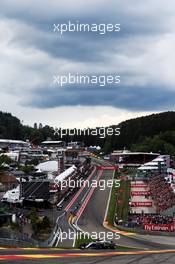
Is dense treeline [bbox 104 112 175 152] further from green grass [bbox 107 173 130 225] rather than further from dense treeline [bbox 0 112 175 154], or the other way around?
green grass [bbox 107 173 130 225]

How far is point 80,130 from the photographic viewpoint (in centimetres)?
1372

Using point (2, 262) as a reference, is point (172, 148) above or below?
above

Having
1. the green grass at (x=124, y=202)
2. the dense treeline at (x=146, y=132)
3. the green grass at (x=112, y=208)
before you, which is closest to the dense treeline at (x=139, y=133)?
the dense treeline at (x=146, y=132)

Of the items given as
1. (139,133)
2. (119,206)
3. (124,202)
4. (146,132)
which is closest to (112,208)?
(119,206)

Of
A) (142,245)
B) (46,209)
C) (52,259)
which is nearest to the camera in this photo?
(52,259)

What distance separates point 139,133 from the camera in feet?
403

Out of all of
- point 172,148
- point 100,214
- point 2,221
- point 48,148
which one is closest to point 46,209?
point 100,214

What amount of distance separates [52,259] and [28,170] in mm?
57700

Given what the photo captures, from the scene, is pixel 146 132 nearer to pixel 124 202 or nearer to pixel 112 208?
pixel 124 202

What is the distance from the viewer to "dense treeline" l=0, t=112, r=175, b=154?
349 ft

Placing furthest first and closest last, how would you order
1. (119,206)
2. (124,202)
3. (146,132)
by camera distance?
(146,132) < (124,202) < (119,206)

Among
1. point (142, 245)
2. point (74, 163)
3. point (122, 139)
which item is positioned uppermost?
point (122, 139)

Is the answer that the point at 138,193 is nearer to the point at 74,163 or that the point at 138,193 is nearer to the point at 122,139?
the point at 74,163

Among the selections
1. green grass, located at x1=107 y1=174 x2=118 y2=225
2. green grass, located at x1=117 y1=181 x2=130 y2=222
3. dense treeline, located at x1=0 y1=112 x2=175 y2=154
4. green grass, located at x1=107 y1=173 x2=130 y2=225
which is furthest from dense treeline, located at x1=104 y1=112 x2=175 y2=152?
green grass, located at x1=107 y1=174 x2=118 y2=225
